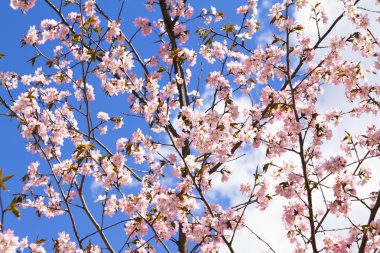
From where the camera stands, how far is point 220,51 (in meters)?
7.89

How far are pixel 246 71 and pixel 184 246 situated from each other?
282 cm

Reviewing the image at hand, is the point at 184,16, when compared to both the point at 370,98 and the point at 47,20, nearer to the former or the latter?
the point at 47,20

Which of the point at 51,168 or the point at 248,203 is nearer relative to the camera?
the point at 248,203

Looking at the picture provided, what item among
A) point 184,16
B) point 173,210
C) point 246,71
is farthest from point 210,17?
point 173,210

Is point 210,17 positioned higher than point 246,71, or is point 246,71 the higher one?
point 210,17

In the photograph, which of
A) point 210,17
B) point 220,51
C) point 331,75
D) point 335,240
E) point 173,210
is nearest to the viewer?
point 335,240

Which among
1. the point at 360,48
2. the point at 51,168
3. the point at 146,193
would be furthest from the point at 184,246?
the point at 360,48

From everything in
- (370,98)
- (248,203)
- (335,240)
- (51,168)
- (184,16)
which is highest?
(184,16)

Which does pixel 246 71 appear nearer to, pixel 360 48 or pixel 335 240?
pixel 360 48

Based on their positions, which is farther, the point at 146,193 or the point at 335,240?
the point at 146,193

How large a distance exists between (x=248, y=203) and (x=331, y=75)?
2.15m

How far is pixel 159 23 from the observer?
8.64 m

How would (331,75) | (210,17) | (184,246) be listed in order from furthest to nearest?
1. (210,17)
2. (184,246)
3. (331,75)

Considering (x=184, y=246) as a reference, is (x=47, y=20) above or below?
above
